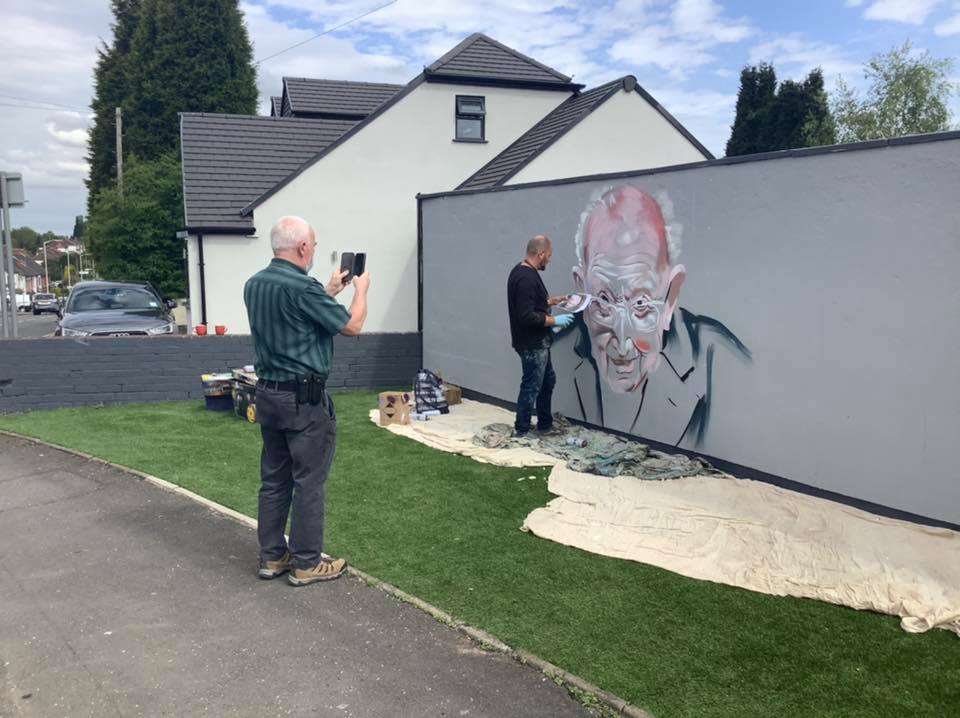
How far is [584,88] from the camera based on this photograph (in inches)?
661

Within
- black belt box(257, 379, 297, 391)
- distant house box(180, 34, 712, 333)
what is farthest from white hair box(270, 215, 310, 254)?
distant house box(180, 34, 712, 333)

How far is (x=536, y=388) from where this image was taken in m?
7.96

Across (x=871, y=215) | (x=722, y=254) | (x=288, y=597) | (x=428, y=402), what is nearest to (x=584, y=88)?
(x=428, y=402)

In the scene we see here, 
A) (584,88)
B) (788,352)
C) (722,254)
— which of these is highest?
(584,88)

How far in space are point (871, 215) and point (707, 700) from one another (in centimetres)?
358

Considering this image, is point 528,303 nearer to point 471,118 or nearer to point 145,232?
point 471,118

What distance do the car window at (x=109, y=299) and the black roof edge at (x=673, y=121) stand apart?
9668 mm

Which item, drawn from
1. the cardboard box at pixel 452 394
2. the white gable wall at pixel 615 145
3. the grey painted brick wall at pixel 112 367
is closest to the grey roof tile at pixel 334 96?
the white gable wall at pixel 615 145

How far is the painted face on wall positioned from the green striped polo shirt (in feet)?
11.9

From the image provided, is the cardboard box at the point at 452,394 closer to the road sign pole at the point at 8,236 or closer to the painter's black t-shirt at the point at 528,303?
the painter's black t-shirt at the point at 528,303

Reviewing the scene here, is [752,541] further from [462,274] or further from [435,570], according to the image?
[462,274]

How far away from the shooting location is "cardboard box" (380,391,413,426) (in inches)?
349

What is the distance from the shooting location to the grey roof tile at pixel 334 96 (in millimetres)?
20219

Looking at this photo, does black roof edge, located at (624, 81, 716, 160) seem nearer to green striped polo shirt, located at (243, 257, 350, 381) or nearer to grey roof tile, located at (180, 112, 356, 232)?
grey roof tile, located at (180, 112, 356, 232)
